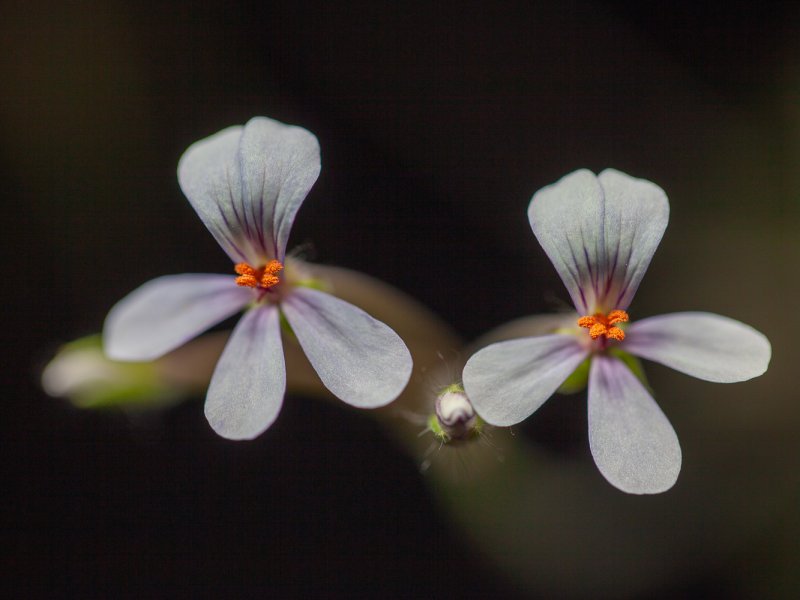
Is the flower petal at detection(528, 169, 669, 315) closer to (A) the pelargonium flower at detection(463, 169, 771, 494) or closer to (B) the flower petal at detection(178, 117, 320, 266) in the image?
(A) the pelargonium flower at detection(463, 169, 771, 494)

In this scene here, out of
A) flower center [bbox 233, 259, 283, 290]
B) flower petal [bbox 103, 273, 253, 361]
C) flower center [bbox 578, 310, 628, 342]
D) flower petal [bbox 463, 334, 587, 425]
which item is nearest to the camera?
flower petal [bbox 463, 334, 587, 425]

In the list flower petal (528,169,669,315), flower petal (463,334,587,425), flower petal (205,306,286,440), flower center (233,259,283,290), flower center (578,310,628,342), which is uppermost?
flower petal (528,169,669,315)

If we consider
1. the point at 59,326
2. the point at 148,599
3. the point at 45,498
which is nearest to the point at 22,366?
the point at 59,326

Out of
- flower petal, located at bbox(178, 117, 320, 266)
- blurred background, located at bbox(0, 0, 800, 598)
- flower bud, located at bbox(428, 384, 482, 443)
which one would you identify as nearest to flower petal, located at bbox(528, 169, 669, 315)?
flower bud, located at bbox(428, 384, 482, 443)

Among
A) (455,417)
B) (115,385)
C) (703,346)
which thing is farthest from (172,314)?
(703,346)

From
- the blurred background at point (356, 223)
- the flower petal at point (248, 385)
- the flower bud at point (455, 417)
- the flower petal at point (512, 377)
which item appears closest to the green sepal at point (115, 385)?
the blurred background at point (356, 223)

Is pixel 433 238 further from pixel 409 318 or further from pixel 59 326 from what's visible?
pixel 59 326

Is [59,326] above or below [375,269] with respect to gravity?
below
